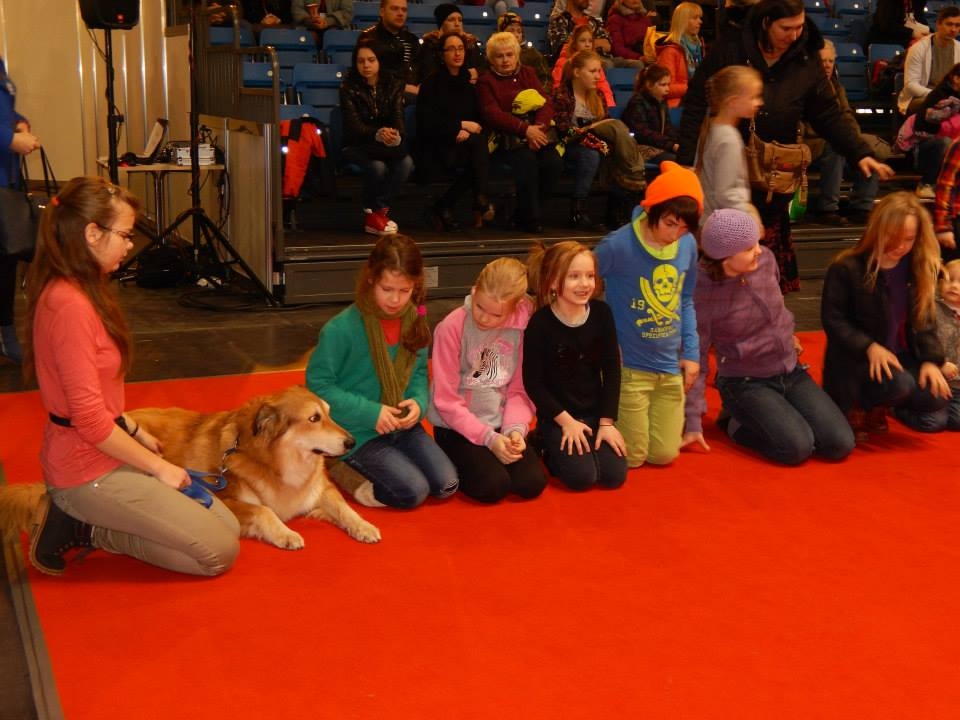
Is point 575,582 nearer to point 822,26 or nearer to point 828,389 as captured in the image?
point 828,389

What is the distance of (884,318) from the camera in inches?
193

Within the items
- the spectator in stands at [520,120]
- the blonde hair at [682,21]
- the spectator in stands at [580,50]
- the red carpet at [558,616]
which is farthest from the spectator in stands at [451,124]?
the red carpet at [558,616]

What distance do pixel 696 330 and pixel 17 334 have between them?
3.95m

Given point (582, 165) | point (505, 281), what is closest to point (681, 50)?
point (582, 165)

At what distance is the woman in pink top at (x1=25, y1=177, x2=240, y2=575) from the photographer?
3184 mm

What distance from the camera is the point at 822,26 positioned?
12.0 meters

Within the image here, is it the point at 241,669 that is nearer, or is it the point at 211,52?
the point at 241,669

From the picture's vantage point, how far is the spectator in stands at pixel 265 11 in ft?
34.0

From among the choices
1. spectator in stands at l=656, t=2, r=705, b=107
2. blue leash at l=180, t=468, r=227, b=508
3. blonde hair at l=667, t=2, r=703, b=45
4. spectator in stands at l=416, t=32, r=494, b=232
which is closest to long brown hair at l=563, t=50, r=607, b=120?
spectator in stands at l=416, t=32, r=494, b=232

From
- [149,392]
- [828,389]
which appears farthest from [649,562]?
[149,392]

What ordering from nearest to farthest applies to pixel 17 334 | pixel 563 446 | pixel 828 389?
pixel 563 446 < pixel 828 389 < pixel 17 334

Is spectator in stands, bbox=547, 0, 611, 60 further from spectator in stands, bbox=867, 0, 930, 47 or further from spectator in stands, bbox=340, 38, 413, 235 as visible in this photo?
spectator in stands, bbox=867, 0, 930, 47

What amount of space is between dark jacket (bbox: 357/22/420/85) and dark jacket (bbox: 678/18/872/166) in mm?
3177

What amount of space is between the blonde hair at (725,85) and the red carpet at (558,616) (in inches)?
73.9
